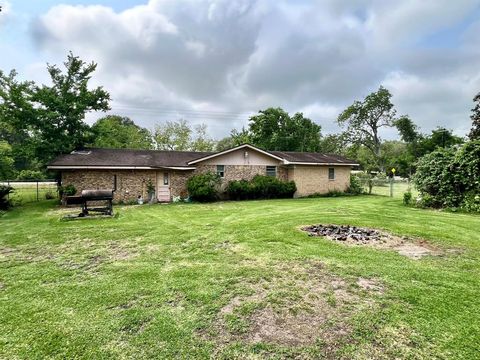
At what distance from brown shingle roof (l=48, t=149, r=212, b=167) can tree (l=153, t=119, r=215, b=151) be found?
18852 mm

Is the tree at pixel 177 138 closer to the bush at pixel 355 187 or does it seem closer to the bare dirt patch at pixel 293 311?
the bush at pixel 355 187

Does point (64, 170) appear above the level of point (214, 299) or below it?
above

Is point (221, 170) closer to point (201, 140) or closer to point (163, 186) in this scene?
point (163, 186)

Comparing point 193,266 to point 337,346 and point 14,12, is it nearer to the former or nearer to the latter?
point 337,346

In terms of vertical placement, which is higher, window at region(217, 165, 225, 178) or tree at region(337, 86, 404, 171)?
tree at region(337, 86, 404, 171)

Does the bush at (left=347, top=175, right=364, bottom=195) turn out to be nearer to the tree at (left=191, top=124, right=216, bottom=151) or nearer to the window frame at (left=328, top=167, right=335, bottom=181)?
the window frame at (left=328, top=167, right=335, bottom=181)

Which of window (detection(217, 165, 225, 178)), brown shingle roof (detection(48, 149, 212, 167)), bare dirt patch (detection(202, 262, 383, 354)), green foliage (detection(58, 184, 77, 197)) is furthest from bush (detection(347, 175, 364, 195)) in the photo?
green foliage (detection(58, 184, 77, 197))

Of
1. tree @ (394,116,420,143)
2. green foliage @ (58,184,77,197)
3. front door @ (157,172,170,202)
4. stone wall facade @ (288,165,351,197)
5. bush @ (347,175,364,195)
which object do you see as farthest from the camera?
tree @ (394,116,420,143)

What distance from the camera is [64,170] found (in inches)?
597

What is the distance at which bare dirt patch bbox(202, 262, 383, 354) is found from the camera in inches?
121

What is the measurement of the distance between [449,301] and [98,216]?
11200 mm

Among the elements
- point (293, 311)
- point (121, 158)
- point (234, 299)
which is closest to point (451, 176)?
point (293, 311)

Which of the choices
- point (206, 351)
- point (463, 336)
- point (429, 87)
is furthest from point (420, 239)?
point (429, 87)

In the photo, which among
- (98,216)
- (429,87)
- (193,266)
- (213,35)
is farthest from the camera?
(429,87)
